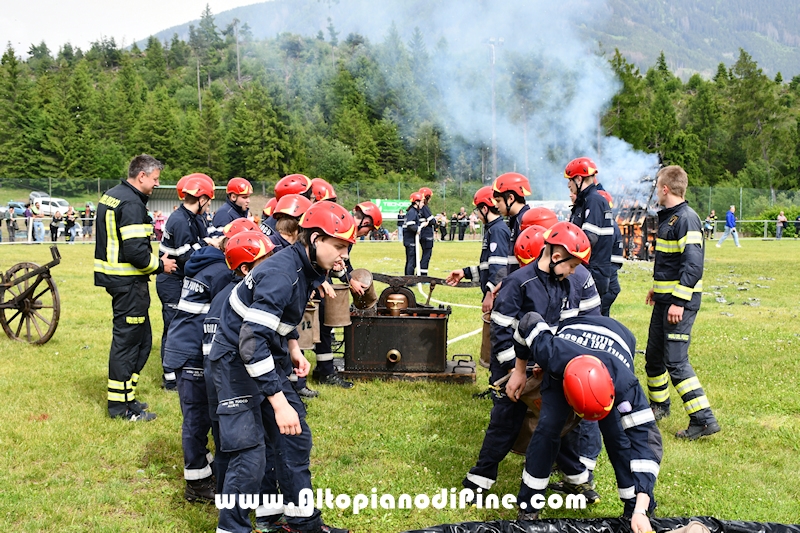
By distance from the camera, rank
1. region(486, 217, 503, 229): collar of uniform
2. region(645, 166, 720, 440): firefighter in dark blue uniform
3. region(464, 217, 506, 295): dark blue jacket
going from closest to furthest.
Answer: region(645, 166, 720, 440): firefighter in dark blue uniform → region(464, 217, 506, 295): dark blue jacket → region(486, 217, 503, 229): collar of uniform

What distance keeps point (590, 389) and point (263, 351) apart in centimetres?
171

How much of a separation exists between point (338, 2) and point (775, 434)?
16174cm

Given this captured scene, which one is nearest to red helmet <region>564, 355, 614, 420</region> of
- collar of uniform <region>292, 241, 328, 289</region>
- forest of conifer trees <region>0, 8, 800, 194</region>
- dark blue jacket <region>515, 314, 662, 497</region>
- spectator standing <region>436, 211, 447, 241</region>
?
dark blue jacket <region>515, 314, 662, 497</region>

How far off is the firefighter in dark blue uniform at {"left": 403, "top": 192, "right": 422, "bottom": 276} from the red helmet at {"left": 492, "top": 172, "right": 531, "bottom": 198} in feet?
34.9

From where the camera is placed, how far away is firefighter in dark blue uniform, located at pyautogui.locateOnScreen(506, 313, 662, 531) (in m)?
3.40

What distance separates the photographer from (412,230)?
1700 centimetres

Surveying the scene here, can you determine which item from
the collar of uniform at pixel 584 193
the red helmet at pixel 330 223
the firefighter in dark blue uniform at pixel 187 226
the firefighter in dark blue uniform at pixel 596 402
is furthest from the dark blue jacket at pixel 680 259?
the firefighter in dark blue uniform at pixel 187 226

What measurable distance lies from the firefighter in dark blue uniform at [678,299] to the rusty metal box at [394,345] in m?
2.36

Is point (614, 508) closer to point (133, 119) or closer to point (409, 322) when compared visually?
point (409, 322)

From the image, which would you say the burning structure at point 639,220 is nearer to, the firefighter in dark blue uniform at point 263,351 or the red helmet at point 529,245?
the red helmet at point 529,245

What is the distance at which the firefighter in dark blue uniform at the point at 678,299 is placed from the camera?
5.86 meters

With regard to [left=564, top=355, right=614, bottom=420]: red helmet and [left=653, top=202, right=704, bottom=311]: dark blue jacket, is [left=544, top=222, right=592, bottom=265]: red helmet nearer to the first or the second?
[left=564, top=355, right=614, bottom=420]: red helmet

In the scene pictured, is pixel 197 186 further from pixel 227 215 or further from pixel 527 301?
pixel 527 301

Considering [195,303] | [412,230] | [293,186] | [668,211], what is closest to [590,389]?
[195,303]
